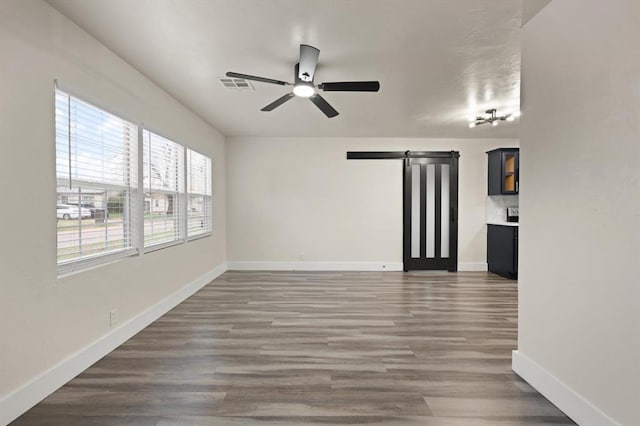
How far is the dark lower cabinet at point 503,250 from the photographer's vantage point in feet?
18.1

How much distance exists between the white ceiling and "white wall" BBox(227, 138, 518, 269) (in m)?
1.97

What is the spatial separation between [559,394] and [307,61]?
9.43 feet

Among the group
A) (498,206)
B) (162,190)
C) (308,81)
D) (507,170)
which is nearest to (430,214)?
(498,206)

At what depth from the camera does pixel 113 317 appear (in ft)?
9.21

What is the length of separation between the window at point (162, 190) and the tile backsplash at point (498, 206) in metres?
5.40

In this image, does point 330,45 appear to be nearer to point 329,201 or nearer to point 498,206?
point 329,201

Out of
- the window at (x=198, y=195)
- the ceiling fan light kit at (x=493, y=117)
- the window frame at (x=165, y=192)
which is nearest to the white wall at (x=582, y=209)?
the ceiling fan light kit at (x=493, y=117)

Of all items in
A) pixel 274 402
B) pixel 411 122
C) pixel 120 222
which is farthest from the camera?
pixel 411 122

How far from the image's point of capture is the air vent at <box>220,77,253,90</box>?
11.0ft

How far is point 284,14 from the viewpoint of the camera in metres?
2.24

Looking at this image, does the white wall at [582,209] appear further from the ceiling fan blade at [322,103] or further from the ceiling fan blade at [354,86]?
the ceiling fan blade at [322,103]

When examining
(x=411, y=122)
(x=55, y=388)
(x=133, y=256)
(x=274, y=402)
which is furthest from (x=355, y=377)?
(x=411, y=122)

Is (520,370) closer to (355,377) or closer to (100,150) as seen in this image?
(355,377)

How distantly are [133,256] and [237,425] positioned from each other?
6.68 ft
